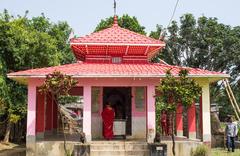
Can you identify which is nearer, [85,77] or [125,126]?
[85,77]

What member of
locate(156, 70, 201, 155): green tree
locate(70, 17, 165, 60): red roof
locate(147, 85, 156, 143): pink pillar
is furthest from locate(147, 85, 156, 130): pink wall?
locate(70, 17, 165, 60): red roof

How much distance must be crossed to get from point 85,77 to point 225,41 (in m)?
25.9

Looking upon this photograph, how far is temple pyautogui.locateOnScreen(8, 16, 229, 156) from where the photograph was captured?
15.6 metres

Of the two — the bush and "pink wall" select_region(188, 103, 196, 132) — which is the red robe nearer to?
"pink wall" select_region(188, 103, 196, 132)

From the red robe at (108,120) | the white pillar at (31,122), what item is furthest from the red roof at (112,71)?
the red robe at (108,120)

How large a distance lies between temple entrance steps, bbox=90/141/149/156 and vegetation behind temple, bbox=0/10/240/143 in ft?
28.0

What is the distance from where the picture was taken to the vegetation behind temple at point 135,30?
72.8ft

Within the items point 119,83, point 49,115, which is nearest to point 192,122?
point 119,83

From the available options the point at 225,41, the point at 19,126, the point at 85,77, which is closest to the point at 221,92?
the point at 225,41

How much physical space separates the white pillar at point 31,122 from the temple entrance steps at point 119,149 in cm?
237

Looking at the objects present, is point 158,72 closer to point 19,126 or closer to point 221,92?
point 19,126

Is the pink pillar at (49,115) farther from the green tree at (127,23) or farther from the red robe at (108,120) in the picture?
the green tree at (127,23)

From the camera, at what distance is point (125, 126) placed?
17750mm

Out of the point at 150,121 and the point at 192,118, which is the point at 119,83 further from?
the point at 192,118
